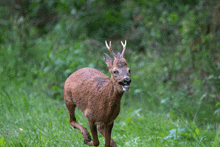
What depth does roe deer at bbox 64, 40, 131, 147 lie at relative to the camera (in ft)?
7.38

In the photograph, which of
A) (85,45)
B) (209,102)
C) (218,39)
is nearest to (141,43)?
(85,45)

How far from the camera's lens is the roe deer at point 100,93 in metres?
2.25

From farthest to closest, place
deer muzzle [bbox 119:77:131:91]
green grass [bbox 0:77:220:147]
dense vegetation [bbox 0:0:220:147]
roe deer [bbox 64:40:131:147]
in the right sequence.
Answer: dense vegetation [bbox 0:0:220:147], green grass [bbox 0:77:220:147], roe deer [bbox 64:40:131:147], deer muzzle [bbox 119:77:131:91]

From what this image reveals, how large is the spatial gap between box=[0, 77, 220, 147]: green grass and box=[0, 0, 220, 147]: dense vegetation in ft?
0.05

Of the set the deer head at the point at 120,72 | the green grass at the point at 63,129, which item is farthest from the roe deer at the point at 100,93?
the green grass at the point at 63,129

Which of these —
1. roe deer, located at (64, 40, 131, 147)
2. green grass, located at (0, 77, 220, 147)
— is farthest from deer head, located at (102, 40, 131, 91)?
green grass, located at (0, 77, 220, 147)

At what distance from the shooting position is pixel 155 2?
7.82 metres

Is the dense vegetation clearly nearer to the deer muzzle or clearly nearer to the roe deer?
the roe deer

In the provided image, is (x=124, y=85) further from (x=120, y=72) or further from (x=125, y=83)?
(x=120, y=72)

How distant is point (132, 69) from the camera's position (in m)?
7.29

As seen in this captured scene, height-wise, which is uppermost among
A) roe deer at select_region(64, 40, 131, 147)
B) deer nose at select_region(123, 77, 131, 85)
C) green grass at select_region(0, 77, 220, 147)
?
deer nose at select_region(123, 77, 131, 85)

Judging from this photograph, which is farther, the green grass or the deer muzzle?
the green grass

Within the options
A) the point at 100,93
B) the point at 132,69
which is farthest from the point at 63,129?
the point at 132,69

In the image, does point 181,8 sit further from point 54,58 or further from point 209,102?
point 54,58
